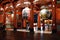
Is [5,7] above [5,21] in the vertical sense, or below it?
above

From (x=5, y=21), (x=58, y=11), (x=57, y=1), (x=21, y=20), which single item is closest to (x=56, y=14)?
(x=58, y=11)

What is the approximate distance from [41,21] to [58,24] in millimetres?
4521

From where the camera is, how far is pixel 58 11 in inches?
489

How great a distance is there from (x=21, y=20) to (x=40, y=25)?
2.63m

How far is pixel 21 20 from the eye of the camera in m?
18.2

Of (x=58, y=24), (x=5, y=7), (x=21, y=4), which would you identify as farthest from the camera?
(x=5, y=7)

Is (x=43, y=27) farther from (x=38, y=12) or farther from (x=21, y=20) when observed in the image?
(x=21, y=20)

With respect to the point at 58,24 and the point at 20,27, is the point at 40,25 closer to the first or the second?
the point at 20,27

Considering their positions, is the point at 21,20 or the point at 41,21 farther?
the point at 21,20

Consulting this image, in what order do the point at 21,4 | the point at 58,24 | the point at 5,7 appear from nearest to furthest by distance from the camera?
the point at 58,24 → the point at 21,4 → the point at 5,7

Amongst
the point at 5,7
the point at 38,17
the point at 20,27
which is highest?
the point at 5,7

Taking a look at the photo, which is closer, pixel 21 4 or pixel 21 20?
pixel 21 4

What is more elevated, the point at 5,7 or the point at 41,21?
the point at 5,7

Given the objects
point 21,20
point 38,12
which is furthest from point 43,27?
point 21,20
